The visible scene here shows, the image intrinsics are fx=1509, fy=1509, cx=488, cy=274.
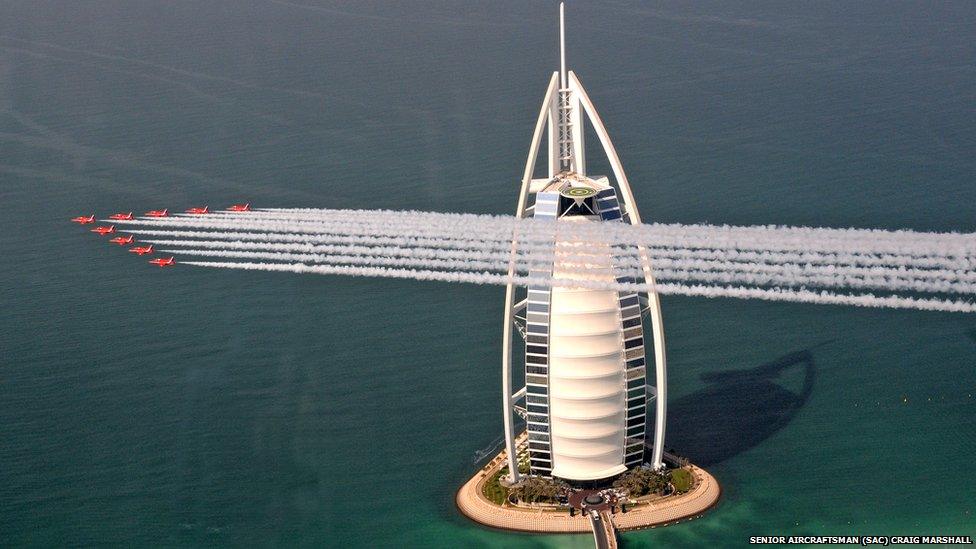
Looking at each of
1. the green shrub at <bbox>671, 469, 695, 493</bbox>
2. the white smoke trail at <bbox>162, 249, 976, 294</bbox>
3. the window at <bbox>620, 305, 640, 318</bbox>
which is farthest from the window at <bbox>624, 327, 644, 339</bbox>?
the green shrub at <bbox>671, 469, 695, 493</bbox>

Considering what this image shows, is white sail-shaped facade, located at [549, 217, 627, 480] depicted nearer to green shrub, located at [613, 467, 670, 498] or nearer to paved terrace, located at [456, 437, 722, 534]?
green shrub, located at [613, 467, 670, 498]

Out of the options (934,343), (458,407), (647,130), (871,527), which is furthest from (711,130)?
(871,527)

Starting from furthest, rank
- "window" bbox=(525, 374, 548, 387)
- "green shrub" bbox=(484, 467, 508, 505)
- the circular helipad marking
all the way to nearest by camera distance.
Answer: "green shrub" bbox=(484, 467, 508, 505)
"window" bbox=(525, 374, 548, 387)
the circular helipad marking

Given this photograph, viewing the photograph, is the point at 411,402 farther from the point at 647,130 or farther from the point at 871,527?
the point at 647,130

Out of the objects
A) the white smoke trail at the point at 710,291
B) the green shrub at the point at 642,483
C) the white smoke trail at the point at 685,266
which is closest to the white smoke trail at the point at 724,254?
the white smoke trail at the point at 685,266

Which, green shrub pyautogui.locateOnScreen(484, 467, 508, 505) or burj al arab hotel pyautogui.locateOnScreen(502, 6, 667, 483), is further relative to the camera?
green shrub pyautogui.locateOnScreen(484, 467, 508, 505)

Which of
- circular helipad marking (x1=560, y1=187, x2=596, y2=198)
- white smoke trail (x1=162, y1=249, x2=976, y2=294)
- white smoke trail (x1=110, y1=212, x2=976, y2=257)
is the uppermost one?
circular helipad marking (x1=560, y1=187, x2=596, y2=198)

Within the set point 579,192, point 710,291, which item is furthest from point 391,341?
point 710,291
